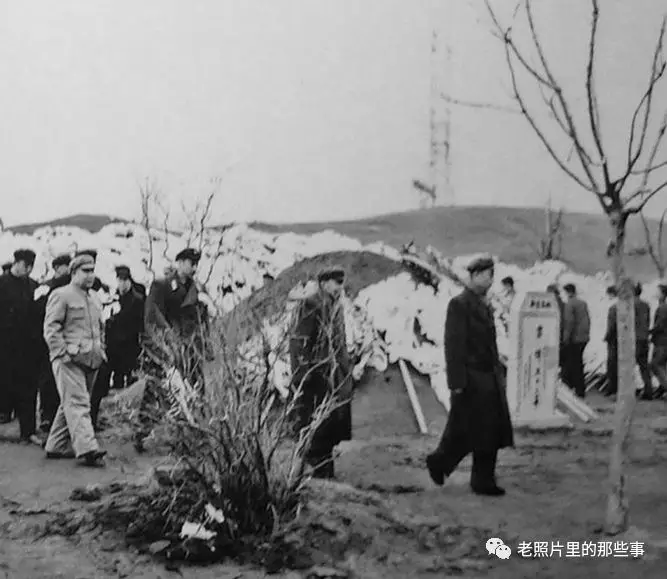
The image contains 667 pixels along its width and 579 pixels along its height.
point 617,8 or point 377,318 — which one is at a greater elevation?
point 617,8

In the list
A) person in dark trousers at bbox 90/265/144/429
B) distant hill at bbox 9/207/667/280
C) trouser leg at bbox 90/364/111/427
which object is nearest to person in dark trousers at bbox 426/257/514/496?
distant hill at bbox 9/207/667/280

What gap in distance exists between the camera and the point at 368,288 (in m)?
3.28

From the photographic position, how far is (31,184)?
11.3 feet

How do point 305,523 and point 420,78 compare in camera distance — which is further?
point 420,78

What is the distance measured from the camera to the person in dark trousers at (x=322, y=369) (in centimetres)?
312

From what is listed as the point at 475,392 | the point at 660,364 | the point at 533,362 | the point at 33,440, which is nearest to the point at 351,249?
the point at 475,392

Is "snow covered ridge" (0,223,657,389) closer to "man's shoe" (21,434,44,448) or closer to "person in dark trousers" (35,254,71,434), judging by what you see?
"person in dark trousers" (35,254,71,434)

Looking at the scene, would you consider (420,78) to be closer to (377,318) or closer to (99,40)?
(377,318)

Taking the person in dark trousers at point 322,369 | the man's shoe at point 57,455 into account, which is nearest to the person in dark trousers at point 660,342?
the person in dark trousers at point 322,369

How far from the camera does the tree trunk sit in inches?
115

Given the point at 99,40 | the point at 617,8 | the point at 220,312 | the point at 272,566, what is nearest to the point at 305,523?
the point at 272,566

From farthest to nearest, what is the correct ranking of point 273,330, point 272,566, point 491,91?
point 491,91 → point 273,330 → point 272,566

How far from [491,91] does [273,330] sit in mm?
1267

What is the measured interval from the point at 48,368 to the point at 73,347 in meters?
0.19
